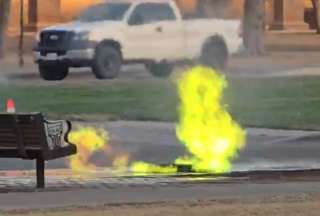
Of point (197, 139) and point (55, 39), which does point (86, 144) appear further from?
point (55, 39)

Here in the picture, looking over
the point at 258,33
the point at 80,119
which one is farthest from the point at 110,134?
the point at 258,33

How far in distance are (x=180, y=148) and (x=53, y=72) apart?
13.9 m

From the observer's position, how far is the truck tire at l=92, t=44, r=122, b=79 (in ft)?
96.5

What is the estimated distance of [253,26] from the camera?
39844mm

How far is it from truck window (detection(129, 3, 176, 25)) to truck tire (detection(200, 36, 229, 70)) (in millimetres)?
1511

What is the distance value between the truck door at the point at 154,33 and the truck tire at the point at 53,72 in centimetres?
177

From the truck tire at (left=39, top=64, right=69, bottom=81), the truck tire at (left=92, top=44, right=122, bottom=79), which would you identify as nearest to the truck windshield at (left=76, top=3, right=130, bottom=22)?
the truck tire at (left=92, top=44, right=122, bottom=79)

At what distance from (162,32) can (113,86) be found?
491 cm

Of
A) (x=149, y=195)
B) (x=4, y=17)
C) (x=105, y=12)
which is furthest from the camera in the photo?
(x=4, y=17)

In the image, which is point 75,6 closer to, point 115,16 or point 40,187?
point 115,16

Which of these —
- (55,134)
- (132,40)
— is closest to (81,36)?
(132,40)

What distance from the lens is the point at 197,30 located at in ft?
107

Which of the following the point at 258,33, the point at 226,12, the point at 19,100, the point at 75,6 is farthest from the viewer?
the point at 75,6

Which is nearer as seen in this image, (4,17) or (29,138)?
(29,138)
